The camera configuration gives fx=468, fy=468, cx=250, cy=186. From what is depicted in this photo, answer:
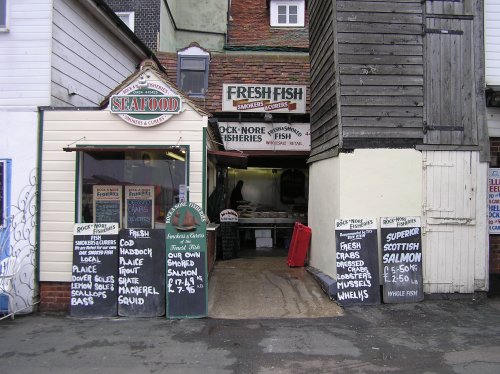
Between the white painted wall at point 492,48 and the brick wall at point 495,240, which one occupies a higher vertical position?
the white painted wall at point 492,48

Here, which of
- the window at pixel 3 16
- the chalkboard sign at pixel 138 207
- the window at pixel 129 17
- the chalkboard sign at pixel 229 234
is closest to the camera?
the window at pixel 3 16

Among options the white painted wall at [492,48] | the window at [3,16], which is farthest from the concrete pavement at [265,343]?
the window at [3,16]

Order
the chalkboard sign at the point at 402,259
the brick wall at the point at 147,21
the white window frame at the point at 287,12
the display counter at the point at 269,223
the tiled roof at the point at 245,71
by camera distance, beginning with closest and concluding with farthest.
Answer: the chalkboard sign at the point at 402,259 < the display counter at the point at 269,223 < the tiled roof at the point at 245,71 < the brick wall at the point at 147,21 < the white window frame at the point at 287,12

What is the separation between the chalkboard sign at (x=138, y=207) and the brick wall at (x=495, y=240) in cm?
592

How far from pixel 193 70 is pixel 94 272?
8193mm

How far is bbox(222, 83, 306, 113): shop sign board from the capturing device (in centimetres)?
1265

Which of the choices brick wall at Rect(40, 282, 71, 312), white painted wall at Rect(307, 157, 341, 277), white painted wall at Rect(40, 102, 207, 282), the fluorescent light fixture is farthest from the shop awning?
brick wall at Rect(40, 282, 71, 312)

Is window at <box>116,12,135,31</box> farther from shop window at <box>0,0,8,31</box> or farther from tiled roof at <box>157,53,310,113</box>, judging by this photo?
shop window at <box>0,0,8,31</box>

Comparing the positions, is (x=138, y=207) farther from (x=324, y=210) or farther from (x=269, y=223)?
(x=269, y=223)

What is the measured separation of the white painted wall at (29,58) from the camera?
712 cm

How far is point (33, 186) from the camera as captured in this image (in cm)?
711

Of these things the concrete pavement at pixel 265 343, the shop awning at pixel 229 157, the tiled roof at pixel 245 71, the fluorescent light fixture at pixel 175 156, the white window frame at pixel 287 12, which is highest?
the white window frame at pixel 287 12

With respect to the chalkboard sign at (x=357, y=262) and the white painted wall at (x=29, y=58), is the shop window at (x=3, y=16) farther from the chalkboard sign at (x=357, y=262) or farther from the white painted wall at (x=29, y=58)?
the chalkboard sign at (x=357, y=262)

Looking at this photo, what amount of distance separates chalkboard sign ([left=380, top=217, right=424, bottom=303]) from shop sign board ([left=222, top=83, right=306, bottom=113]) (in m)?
5.90
